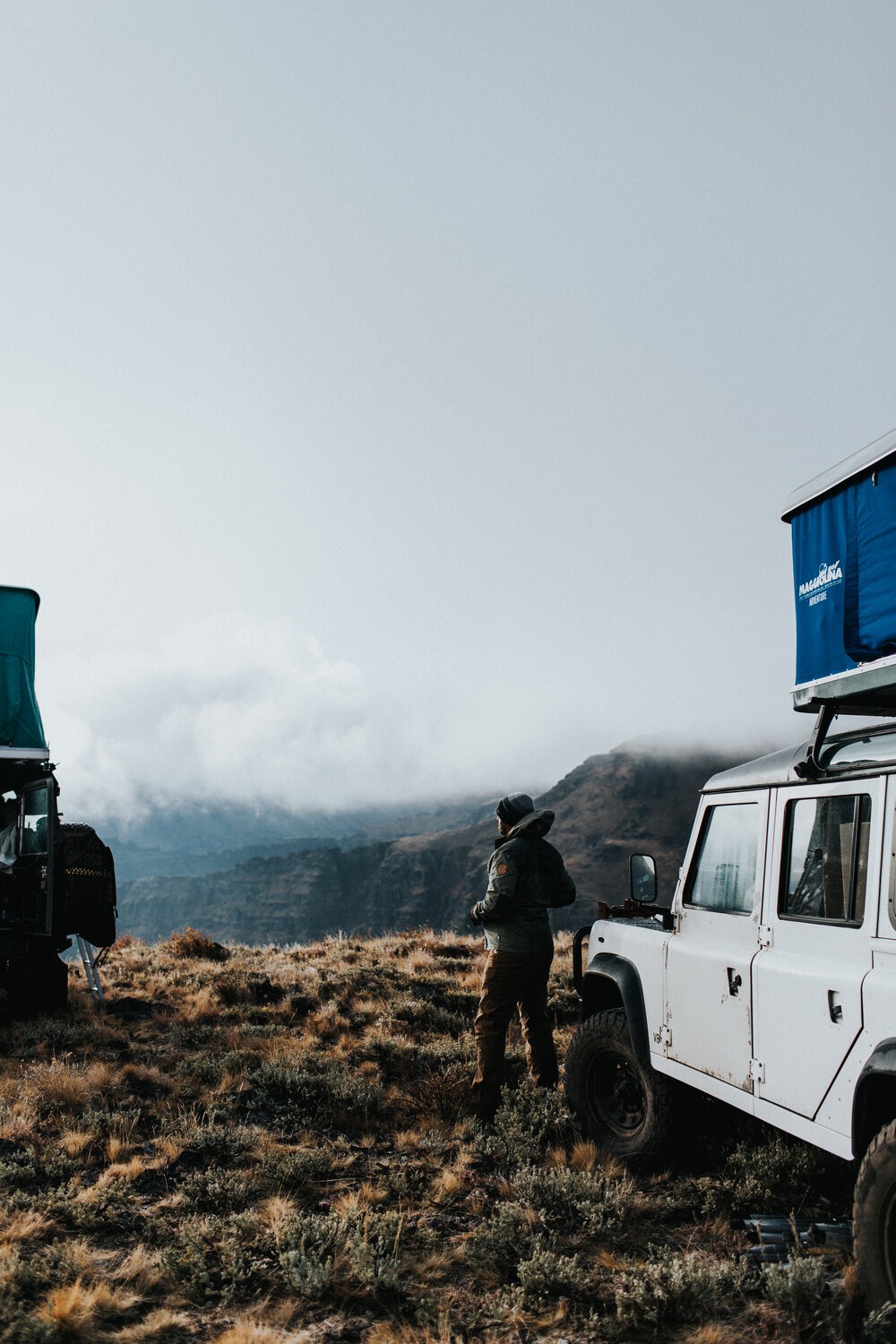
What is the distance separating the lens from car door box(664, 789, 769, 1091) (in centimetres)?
452

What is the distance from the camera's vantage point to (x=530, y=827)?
22.1 ft

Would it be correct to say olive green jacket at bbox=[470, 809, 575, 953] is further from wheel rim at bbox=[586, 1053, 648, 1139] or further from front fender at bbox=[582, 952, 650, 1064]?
wheel rim at bbox=[586, 1053, 648, 1139]

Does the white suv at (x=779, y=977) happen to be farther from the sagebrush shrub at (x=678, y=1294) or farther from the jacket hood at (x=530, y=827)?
the jacket hood at (x=530, y=827)

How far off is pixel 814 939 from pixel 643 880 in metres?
1.63

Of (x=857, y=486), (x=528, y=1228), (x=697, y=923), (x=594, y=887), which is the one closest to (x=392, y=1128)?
(x=528, y=1228)

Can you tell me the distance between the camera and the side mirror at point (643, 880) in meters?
5.61

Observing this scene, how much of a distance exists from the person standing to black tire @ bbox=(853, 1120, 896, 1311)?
3.07 m

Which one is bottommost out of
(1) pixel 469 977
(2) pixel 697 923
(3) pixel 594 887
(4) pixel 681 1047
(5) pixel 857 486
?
(3) pixel 594 887

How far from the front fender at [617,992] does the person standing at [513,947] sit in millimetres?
397

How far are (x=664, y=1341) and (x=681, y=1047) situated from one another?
4.96 feet

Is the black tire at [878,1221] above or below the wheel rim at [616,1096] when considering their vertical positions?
above

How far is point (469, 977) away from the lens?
39.9 feet

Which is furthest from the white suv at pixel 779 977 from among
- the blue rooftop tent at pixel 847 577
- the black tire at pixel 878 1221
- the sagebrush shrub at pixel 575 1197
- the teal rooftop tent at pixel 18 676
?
the teal rooftop tent at pixel 18 676

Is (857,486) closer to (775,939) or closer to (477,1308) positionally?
(775,939)
